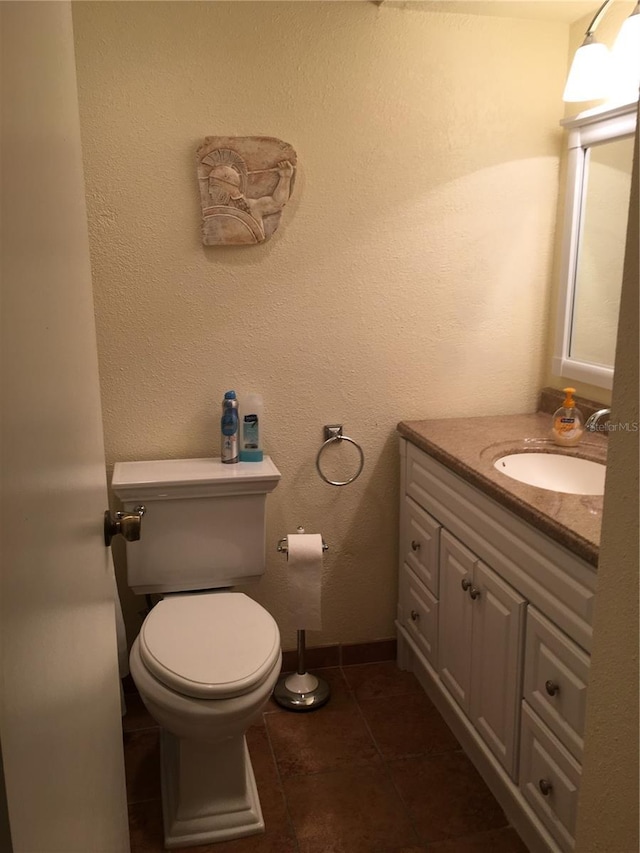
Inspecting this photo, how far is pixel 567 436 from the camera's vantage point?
83.1 inches

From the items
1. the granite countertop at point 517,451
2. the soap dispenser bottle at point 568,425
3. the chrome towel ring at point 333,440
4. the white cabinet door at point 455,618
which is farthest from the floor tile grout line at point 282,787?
the soap dispenser bottle at point 568,425

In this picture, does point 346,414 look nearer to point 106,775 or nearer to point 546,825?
point 546,825

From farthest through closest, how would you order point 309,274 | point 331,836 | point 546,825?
point 309,274, point 331,836, point 546,825

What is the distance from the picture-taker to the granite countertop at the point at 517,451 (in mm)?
1463

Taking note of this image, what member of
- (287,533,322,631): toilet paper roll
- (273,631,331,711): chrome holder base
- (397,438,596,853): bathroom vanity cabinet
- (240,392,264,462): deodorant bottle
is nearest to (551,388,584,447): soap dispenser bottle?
(397,438,596,853): bathroom vanity cabinet

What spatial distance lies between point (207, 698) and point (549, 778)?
791 millimetres

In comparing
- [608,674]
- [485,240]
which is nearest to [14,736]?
[608,674]

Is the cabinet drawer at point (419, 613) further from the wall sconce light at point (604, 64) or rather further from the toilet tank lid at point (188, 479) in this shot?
the wall sconce light at point (604, 64)

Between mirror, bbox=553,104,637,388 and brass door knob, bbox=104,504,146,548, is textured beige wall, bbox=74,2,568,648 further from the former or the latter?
brass door knob, bbox=104,504,146,548

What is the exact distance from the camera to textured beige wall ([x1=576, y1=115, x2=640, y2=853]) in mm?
741

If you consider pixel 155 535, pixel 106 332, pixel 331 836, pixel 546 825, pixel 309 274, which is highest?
pixel 309 274

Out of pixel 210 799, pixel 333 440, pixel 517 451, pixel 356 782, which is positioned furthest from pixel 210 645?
pixel 517 451

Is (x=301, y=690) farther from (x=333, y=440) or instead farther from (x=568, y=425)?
(x=568, y=425)

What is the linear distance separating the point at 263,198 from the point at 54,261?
1.51m
